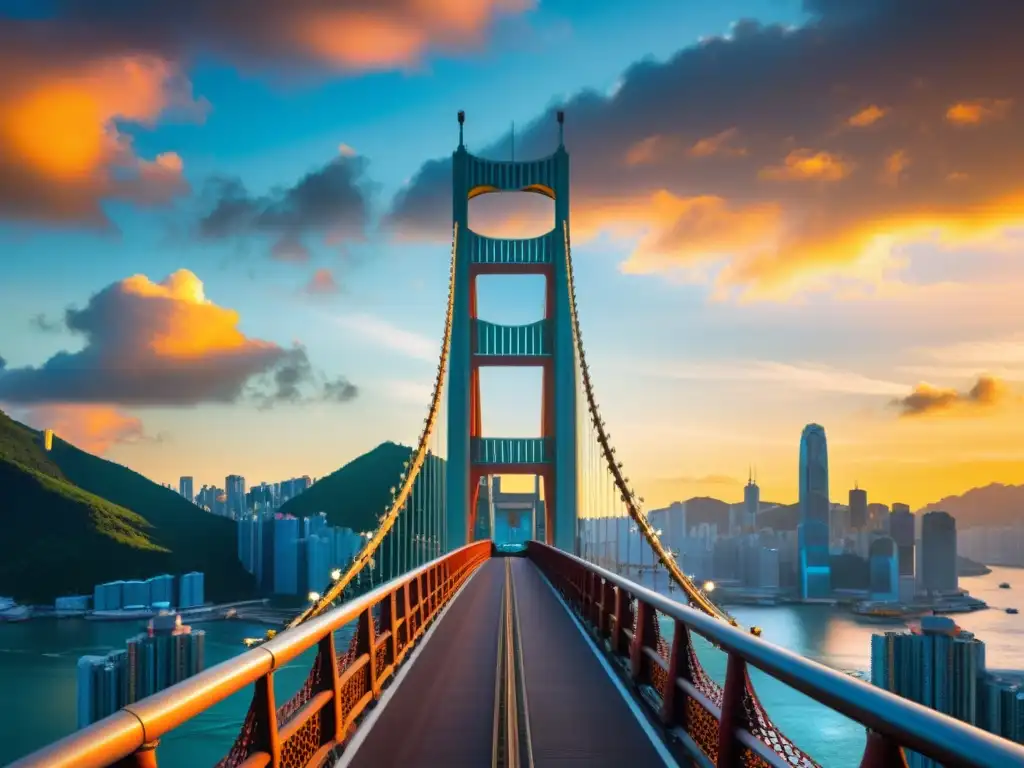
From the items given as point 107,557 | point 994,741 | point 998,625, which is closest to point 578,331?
point 994,741

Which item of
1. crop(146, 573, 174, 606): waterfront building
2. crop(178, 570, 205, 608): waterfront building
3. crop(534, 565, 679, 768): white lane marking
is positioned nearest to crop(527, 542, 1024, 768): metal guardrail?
crop(534, 565, 679, 768): white lane marking

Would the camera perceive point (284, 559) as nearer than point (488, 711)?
No

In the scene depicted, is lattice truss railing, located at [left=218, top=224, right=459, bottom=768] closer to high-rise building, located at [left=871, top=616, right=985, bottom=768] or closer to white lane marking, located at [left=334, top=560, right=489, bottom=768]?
white lane marking, located at [left=334, top=560, right=489, bottom=768]

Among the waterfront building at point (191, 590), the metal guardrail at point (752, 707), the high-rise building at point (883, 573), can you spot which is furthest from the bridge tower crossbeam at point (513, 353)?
the high-rise building at point (883, 573)

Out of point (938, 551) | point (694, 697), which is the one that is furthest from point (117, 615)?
point (694, 697)

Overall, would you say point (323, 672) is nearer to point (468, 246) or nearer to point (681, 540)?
point (468, 246)

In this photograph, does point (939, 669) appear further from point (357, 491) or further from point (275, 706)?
point (357, 491)

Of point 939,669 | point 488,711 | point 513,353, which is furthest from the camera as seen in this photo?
point 939,669
